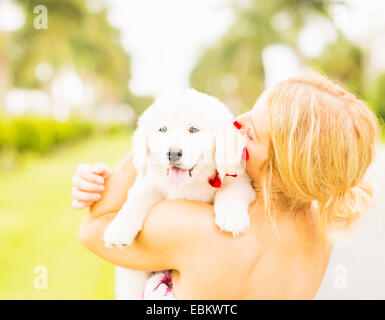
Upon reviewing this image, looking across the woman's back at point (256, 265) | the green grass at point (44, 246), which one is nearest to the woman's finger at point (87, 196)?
the woman's back at point (256, 265)

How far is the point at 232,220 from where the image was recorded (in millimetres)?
1934

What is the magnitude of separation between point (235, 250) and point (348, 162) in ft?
2.21

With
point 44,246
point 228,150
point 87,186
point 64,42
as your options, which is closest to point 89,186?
point 87,186

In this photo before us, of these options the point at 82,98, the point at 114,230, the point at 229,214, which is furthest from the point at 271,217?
the point at 82,98

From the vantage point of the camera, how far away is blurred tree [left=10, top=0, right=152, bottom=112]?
25.7m

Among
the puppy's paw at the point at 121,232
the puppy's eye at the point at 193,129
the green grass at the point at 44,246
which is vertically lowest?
the green grass at the point at 44,246

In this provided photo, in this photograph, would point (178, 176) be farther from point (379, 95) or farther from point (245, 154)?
point (379, 95)

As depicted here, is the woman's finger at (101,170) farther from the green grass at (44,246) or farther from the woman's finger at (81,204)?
the green grass at (44,246)

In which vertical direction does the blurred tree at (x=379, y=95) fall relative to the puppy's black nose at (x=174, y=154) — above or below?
above

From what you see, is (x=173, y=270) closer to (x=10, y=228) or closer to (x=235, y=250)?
(x=235, y=250)

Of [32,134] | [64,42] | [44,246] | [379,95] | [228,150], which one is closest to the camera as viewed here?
[228,150]

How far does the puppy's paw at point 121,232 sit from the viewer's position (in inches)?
78.9

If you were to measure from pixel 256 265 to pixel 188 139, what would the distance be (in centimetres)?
66

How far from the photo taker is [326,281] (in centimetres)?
262
